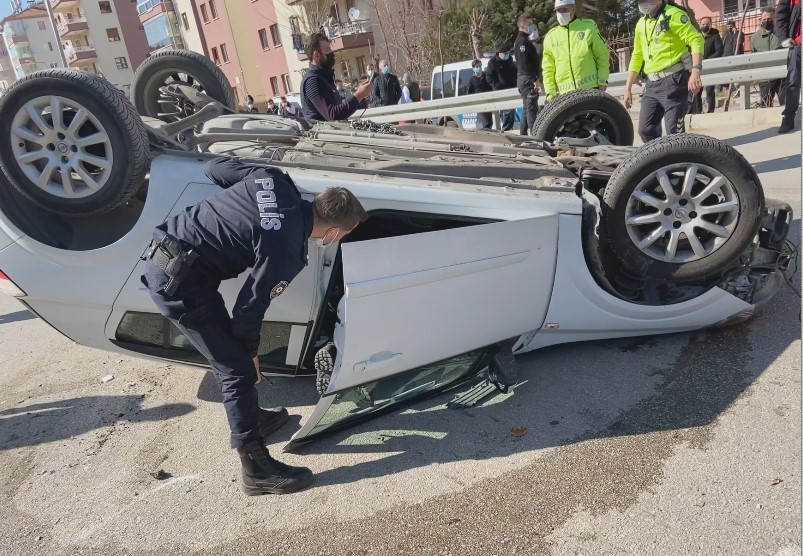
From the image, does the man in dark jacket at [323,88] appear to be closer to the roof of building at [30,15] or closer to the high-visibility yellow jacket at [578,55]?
the high-visibility yellow jacket at [578,55]

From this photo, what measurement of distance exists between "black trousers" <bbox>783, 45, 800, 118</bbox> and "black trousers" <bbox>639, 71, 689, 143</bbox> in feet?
8.87

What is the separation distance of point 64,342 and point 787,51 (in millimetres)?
8521

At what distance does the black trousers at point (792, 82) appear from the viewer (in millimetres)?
7199

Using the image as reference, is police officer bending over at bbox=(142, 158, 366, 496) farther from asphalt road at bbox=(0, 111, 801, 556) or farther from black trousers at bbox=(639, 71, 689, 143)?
black trousers at bbox=(639, 71, 689, 143)

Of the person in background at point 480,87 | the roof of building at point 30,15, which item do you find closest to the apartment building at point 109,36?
the roof of building at point 30,15

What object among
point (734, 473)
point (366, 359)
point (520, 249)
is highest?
point (520, 249)

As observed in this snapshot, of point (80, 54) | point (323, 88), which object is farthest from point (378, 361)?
point (80, 54)

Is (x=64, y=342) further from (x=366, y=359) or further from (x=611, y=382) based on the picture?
(x=611, y=382)

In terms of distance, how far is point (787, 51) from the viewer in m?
7.40

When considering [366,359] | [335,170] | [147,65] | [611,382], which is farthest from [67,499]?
[147,65]

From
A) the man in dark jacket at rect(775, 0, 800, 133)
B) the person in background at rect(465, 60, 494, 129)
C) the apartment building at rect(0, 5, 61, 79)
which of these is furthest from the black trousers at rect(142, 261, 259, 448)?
the apartment building at rect(0, 5, 61, 79)

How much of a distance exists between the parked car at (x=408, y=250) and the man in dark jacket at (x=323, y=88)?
5.61 ft

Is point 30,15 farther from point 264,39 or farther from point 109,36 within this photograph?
point 264,39

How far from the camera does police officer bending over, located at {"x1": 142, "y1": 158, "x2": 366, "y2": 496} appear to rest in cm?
236
